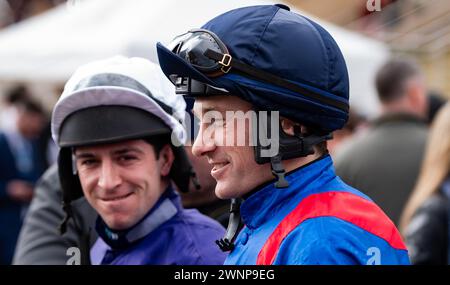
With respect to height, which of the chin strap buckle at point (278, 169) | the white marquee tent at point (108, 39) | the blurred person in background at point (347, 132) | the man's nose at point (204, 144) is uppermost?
the man's nose at point (204, 144)

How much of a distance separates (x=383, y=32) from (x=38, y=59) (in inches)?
186

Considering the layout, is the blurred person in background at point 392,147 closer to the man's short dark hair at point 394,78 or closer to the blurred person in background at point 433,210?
the man's short dark hair at point 394,78

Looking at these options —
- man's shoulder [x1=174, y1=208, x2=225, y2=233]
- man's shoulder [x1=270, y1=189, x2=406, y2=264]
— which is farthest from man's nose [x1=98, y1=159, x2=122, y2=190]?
man's shoulder [x1=270, y1=189, x2=406, y2=264]

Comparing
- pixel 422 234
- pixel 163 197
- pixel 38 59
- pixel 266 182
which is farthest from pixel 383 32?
pixel 266 182

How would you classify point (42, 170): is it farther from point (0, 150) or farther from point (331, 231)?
point (331, 231)

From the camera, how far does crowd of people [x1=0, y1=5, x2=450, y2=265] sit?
2.14m

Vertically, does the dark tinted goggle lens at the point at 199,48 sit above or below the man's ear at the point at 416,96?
above

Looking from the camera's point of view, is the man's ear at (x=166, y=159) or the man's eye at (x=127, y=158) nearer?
the man's eye at (x=127, y=158)

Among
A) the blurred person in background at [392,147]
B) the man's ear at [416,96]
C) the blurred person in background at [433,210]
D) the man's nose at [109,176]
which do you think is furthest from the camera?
the man's ear at [416,96]

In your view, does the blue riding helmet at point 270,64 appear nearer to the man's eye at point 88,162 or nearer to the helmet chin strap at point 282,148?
the helmet chin strap at point 282,148

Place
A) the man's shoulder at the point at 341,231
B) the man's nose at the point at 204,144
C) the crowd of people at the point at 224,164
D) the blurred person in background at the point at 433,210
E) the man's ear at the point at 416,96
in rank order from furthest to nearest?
the man's ear at the point at 416,96 → the blurred person in background at the point at 433,210 → the man's nose at the point at 204,144 → the crowd of people at the point at 224,164 → the man's shoulder at the point at 341,231

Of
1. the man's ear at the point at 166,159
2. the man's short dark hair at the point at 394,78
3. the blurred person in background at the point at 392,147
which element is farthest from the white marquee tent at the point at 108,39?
the man's ear at the point at 166,159

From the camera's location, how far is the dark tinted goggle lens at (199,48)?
2.17 metres

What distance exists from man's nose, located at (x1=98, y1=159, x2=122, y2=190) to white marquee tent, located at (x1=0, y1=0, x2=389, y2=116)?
3.18 meters
